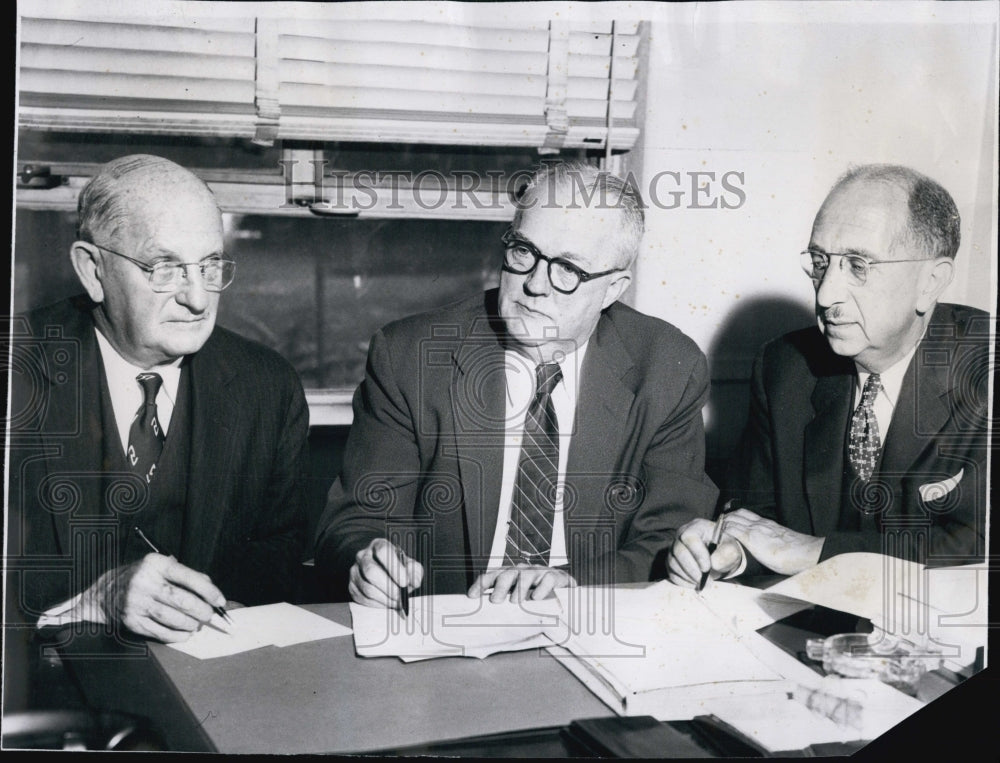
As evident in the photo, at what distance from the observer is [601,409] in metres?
2.43

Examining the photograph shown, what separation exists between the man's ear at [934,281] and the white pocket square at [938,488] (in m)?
0.42

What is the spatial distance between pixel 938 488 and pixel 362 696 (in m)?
1.47

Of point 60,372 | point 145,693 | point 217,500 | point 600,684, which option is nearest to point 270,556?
point 217,500

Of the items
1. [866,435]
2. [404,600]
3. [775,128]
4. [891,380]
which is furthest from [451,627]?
[775,128]

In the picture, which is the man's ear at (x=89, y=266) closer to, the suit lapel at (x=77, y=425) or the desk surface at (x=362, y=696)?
the suit lapel at (x=77, y=425)

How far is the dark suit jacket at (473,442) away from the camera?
243 centimetres

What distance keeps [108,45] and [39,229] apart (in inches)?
18.1

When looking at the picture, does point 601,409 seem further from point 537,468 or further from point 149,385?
point 149,385

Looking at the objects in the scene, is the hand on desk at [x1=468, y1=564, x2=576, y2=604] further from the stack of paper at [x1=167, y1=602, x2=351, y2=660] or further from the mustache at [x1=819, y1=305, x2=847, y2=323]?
the mustache at [x1=819, y1=305, x2=847, y2=323]

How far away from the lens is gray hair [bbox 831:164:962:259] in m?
2.47

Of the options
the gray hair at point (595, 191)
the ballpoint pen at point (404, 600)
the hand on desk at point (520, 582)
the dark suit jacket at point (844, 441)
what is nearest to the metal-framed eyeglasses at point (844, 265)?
the dark suit jacket at point (844, 441)

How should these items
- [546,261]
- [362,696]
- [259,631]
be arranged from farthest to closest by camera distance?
[546,261], [259,631], [362,696]

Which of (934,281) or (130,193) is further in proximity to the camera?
(934,281)

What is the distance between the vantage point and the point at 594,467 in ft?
8.02
